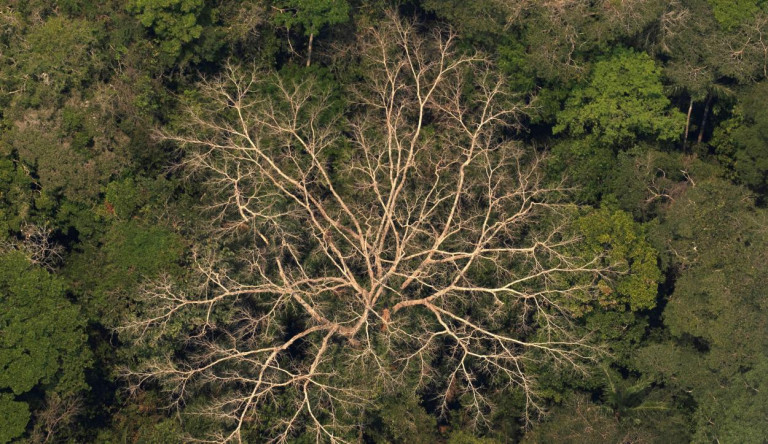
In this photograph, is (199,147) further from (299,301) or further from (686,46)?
(686,46)

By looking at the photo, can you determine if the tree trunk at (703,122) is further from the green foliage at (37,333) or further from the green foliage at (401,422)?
the green foliage at (37,333)

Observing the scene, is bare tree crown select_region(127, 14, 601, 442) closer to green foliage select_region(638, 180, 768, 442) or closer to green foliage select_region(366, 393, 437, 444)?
green foliage select_region(366, 393, 437, 444)

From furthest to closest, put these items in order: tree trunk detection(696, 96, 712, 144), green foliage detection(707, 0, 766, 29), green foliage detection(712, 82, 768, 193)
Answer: tree trunk detection(696, 96, 712, 144) → green foliage detection(707, 0, 766, 29) → green foliage detection(712, 82, 768, 193)

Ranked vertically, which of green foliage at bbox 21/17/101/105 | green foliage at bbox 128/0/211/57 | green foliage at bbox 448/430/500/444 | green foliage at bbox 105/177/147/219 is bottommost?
green foliage at bbox 448/430/500/444

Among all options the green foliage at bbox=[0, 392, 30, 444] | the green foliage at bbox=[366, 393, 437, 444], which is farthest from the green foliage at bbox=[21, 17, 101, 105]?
the green foliage at bbox=[366, 393, 437, 444]

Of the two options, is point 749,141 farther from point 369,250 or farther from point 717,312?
point 369,250

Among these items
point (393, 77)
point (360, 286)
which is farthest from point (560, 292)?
point (393, 77)
